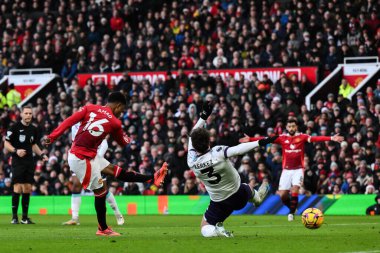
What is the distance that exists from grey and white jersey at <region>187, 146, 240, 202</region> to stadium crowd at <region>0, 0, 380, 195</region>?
11.9 meters

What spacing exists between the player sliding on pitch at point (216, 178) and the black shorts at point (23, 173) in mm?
7154

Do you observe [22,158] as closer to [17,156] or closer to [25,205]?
[17,156]

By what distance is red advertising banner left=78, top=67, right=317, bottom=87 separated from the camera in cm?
3133

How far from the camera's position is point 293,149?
22734mm

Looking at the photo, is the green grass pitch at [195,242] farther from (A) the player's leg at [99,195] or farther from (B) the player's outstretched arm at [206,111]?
(B) the player's outstretched arm at [206,111]

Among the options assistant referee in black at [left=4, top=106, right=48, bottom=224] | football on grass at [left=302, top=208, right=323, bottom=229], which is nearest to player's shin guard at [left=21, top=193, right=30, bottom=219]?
assistant referee in black at [left=4, top=106, right=48, bottom=224]

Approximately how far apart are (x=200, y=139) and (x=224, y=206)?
1.25 meters

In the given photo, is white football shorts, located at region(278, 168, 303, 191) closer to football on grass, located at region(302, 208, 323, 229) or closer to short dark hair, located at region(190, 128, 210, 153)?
football on grass, located at region(302, 208, 323, 229)

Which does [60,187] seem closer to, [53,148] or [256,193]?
[53,148]

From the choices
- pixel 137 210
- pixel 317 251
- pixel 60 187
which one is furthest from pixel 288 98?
pixel 317 251

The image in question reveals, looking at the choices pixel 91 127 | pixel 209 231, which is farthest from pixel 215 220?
pixel 91 127

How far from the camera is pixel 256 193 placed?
1459 cm

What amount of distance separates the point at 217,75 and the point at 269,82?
214 cm

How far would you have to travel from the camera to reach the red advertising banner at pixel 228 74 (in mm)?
31328
